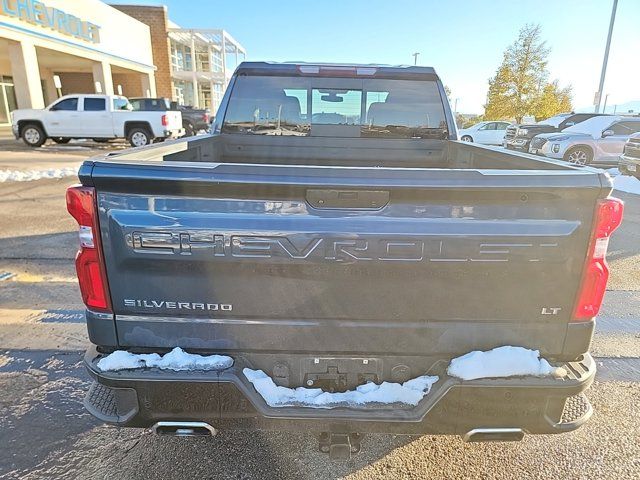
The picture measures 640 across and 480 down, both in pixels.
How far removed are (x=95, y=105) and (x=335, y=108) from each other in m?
17.4

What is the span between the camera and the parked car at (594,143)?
14025mm

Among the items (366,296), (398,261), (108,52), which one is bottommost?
(366,296)

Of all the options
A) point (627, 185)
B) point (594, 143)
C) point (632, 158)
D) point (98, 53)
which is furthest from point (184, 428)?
point (98, 53)

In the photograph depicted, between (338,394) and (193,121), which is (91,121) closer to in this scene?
(193,121)

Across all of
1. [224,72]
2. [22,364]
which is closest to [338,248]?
[22,364]

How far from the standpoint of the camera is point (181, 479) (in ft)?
7.75

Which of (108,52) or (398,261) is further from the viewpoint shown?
(108,52)

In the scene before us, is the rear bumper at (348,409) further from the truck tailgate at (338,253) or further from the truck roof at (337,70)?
the truck roof at (337,70)

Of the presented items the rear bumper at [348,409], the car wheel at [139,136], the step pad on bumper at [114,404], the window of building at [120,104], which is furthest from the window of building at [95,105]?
the rear bumper at [348,409]

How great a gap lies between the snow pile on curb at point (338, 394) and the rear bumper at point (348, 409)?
0.03 m

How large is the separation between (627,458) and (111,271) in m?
3.08

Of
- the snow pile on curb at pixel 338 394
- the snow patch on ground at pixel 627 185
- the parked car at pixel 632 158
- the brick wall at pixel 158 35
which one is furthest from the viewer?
the brick wall at pixel 158 35

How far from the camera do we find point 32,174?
11.9 m

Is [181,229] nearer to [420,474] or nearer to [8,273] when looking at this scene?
[420,474]
